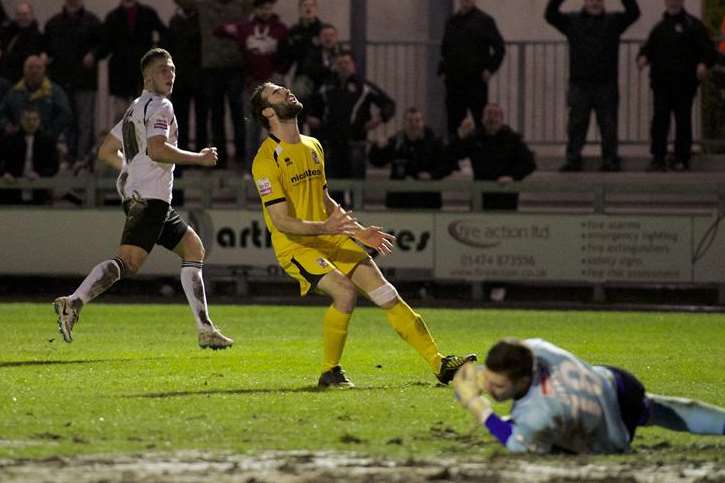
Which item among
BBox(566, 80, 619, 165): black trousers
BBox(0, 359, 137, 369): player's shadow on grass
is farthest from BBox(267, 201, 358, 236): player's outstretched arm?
BBox(566, 80, 619, 165): black trousers

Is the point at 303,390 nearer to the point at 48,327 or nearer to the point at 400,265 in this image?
the point at 48,327

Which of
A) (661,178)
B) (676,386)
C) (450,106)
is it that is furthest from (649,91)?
(676,386)

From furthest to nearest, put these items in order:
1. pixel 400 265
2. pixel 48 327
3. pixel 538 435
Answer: pixel 400 265
pixel 48 327
pixel 538 435

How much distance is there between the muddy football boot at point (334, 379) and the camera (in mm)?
11680

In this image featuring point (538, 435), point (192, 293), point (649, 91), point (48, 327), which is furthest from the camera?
point (649, 91)

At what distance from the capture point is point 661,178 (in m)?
23.6

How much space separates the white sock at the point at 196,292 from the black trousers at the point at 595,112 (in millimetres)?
9828

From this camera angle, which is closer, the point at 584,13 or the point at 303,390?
the point at 303,390

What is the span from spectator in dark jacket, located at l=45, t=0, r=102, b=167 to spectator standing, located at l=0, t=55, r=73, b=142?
604 mm

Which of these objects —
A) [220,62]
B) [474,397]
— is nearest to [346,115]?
[220,62]

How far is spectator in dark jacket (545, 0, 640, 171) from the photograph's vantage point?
22.3m

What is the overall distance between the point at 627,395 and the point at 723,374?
4.93 meters

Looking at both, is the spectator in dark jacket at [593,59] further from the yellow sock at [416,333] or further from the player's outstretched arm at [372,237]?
the player's outstretched arm at [372,237]

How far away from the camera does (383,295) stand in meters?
11.7
